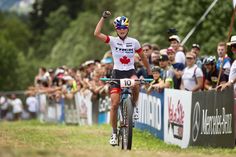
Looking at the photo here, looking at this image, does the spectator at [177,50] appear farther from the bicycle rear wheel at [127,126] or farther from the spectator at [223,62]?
the bicycle rear wheel at [127,126]

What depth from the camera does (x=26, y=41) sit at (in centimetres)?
14975

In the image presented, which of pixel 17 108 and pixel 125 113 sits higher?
pixel 125 113

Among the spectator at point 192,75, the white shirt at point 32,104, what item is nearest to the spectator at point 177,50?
the spectator at point 192,75

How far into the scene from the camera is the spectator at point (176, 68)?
21.8 m

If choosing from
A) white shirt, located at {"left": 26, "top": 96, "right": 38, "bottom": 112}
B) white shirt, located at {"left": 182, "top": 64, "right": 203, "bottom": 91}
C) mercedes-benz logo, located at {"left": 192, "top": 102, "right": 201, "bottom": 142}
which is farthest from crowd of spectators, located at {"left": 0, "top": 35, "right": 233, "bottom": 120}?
white shirt, located at {"left": 26, "top": 96, "right": 38, "bottom": 112}

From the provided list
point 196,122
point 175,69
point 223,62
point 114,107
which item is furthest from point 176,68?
point 114,107

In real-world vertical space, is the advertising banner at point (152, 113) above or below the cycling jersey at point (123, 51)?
below

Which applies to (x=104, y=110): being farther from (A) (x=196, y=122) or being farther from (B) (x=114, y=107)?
(B) (x=114, y=107)

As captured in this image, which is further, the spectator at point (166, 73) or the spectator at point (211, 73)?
the spectator at point (166, 73)

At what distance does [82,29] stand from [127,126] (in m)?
82.2

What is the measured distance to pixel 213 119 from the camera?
1780 cm

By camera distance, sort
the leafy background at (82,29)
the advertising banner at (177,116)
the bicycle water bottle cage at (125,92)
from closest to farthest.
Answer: the bicycle water bottle cage at (125,92), the advertising banner at (177,116), the leafy background at (82,29)

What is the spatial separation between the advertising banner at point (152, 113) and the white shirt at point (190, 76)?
98 centimetres

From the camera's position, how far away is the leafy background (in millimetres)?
43938
